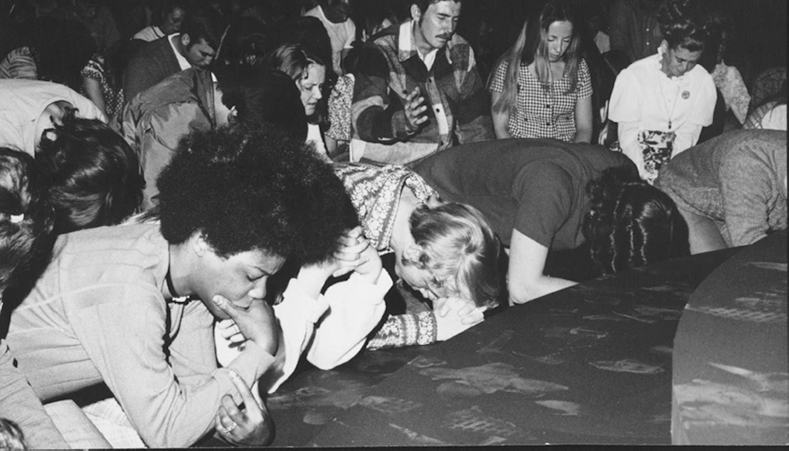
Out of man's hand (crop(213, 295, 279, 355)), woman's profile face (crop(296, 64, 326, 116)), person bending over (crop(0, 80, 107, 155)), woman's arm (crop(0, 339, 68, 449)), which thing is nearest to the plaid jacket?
woman's profile face (crop(296, 64, 326, 116))

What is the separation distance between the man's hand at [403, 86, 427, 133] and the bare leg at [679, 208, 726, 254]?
964 millimetres

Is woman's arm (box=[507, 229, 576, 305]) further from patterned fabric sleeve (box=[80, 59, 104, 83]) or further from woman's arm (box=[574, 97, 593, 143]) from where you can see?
patterned fabric sleeve (box=[80, 59, 104, 83])

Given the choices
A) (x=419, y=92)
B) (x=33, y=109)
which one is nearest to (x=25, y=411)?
(x=33, y=109)

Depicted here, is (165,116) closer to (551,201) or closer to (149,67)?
(149,67)

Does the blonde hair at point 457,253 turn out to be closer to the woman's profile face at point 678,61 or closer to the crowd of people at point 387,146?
the crowd of people at point 387,146

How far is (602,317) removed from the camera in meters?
2.13

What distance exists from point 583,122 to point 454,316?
89cm

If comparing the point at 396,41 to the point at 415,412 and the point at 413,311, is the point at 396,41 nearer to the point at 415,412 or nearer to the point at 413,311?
the point at 413,311

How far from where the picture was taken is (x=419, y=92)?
115 inches

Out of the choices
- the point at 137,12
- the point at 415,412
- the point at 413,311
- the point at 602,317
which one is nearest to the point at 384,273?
the point at 413,311

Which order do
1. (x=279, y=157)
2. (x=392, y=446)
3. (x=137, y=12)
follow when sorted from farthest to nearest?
(x=137, y=12)
(x=279, y=157)
(x=392, y=446)

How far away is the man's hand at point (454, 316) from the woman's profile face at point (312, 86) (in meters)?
0.76

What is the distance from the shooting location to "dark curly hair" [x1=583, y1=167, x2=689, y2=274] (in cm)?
282

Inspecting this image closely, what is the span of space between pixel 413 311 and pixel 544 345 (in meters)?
0.88
